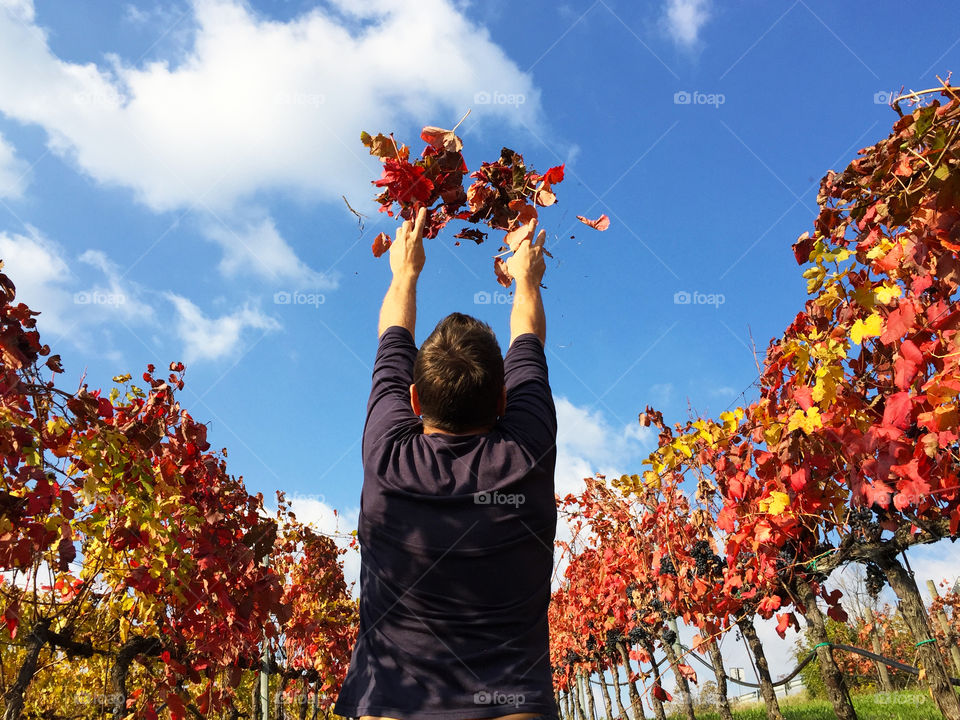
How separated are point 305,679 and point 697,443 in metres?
10.5

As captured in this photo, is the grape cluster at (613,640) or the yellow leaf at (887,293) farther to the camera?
the grape cluster at (613,640)

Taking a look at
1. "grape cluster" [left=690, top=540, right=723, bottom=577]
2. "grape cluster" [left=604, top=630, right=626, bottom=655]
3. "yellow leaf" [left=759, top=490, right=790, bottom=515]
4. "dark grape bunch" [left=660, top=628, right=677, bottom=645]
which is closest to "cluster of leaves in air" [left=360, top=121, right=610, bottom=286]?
"yellow leaf" [left=759, top=490, right=790, bottom=515]

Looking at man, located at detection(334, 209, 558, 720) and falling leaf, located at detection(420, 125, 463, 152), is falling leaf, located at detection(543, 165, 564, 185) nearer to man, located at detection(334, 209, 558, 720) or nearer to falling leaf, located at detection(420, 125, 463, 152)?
falling leaf, located at detection(420, 125, 463, 152)

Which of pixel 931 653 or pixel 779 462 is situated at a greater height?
pixel 779 462

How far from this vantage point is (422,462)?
1.37 meters

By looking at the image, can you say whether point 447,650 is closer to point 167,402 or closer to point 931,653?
point 167,402

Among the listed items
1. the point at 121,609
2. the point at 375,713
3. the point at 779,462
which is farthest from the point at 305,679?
the point at 375,713

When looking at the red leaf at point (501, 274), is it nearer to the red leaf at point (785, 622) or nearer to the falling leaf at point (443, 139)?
the falling leaf at point (443, 139)

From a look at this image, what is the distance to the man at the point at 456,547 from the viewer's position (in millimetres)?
1269

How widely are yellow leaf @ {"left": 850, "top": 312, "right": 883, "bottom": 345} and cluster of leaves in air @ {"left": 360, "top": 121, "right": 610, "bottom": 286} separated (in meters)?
1.09

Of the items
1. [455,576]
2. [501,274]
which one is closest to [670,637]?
[501,274]

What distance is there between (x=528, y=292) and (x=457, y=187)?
0.78 metres

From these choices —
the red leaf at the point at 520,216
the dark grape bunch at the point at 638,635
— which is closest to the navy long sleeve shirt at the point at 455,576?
the red leaf at the point at 520,216

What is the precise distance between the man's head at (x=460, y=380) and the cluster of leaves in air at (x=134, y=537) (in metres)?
2.17
